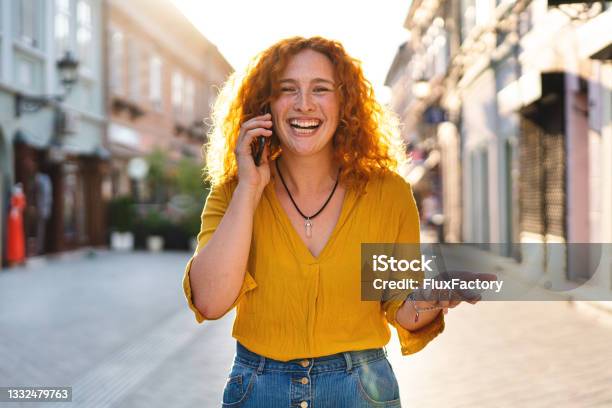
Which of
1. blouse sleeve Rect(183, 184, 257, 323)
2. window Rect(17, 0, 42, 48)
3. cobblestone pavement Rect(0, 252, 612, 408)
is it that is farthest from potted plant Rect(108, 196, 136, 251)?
blouse sleeve Rect(183, 184, 257, 323)

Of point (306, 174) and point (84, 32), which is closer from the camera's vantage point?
point (306, 174)

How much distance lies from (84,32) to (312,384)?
18976 mm

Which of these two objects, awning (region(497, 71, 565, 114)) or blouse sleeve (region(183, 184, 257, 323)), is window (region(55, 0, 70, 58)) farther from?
blouse sleeve (region(183, 184, 257, 323))

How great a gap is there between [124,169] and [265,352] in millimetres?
23140

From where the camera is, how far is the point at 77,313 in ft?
29.1

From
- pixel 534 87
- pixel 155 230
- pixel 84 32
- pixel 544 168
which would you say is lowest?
pixel 155 230

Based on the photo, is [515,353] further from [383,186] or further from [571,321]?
[383,186]

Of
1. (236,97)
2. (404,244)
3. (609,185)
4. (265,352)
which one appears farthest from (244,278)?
(609,185)

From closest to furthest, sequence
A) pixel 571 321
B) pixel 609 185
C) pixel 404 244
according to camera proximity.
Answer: pixel 404 244 < pixel 571 321 < pixel 609 185

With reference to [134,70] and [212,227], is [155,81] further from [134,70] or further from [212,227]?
[212,227]

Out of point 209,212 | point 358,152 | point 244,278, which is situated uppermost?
point 358,152

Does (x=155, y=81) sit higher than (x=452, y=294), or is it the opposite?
(x=155, y=81)

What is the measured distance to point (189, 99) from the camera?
33.0 metres

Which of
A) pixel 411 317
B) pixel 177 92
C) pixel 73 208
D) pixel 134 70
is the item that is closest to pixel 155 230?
pixel 73 208
